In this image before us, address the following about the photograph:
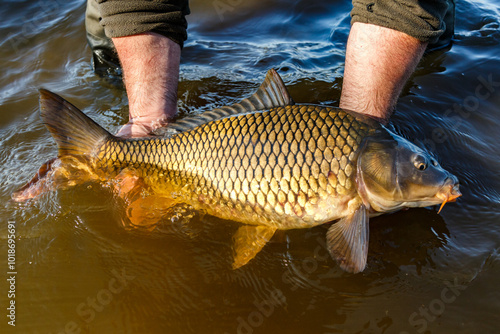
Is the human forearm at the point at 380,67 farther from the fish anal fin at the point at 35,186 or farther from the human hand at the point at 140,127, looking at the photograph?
the fish anal fin at the point at 35,186

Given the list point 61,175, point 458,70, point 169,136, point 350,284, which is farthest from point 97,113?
point 458,70

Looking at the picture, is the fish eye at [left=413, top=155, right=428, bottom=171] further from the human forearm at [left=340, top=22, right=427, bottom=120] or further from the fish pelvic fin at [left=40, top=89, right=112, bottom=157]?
the fish pelvic fin at [left=40, top=89, right=112, bottom=157]

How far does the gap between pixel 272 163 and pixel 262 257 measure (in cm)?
57

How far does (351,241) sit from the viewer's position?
2053 mm

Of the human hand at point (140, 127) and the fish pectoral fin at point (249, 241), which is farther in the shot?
the human hand at point (140, 127)

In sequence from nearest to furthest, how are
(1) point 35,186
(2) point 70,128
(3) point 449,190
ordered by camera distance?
(3) point 449,190
(2) point 70,128
(1) point 35,186

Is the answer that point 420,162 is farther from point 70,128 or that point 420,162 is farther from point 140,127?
point 70,128

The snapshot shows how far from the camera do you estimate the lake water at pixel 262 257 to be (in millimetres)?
1941

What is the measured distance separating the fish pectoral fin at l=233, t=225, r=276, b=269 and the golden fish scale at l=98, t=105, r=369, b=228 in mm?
77

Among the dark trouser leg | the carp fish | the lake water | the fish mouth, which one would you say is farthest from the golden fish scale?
the dark trouser leg

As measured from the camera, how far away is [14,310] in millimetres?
2014

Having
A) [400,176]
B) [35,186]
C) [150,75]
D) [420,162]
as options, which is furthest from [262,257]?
[150,75]

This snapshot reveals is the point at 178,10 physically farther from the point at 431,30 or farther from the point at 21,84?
the point at 21,84

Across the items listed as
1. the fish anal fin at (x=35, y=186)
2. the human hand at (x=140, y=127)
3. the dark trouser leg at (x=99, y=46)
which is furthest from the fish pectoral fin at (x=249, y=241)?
the dark trouser leg at (x=99, y=46)
